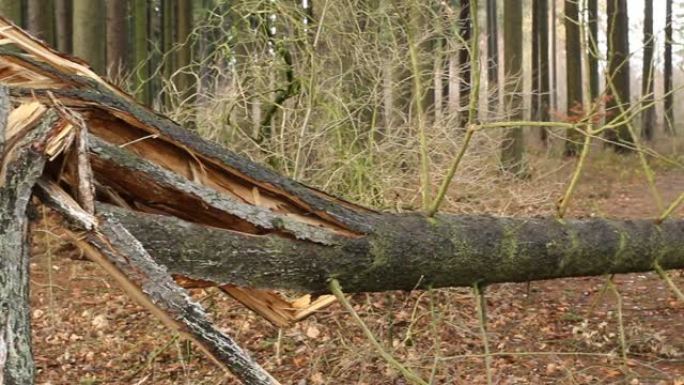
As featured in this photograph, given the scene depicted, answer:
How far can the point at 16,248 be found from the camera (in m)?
2.33

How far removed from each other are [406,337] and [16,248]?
3.02m

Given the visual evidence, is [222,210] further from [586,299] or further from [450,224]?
[586,299]

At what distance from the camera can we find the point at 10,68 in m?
2.89

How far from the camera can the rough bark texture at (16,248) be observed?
2.23 m

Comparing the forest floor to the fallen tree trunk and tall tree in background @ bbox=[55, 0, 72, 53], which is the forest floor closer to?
the fallen tree trunk

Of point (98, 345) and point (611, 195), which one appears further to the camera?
point (611, 195)

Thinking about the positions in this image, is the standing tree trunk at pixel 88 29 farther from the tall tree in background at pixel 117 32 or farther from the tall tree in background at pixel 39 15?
the tall tree in background at pixel 39 15

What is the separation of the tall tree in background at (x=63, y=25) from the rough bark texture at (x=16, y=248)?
1106 centimetres

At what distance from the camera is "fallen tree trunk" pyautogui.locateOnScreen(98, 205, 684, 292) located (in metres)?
2.88

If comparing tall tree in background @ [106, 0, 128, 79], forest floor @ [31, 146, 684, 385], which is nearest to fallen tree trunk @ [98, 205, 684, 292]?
forest floor @ [31, 146, 684, 385]

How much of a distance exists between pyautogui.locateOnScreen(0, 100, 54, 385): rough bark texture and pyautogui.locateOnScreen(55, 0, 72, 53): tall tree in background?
11064 millimetres

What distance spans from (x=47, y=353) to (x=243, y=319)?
4.59ft

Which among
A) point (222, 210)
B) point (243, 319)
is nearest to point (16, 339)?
point (222, 210)

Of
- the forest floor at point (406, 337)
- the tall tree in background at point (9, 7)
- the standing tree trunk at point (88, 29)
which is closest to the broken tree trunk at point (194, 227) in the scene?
the forest floor at point (406, 337)
